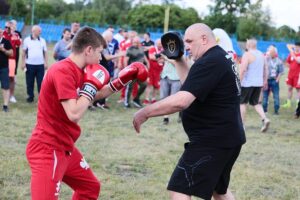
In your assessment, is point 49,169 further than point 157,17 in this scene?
No

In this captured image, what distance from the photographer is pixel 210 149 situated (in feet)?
11.9

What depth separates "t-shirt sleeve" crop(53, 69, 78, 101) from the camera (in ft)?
10.7

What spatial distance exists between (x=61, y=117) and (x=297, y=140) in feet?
21.8

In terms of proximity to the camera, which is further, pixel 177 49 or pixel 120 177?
pixel 120 177

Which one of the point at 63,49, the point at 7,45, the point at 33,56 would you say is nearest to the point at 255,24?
the point at 63,49

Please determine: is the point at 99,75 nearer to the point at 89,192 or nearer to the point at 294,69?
the point at 89,192

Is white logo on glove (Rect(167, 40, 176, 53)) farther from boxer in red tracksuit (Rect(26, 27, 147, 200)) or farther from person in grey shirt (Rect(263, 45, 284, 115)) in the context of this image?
person in grey shirt (Rect(263, 45, 284, 115))

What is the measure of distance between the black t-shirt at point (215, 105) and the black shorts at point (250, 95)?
5.84 metres

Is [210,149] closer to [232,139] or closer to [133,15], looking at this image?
[232,139]

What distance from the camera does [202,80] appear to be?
3469 millimetres

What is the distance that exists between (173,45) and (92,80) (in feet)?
3.30

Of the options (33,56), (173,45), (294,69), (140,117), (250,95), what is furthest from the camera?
(294,69)

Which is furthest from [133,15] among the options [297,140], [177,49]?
[177,49]

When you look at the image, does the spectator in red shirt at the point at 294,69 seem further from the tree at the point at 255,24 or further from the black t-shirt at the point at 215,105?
the tree at the point at 255,24
